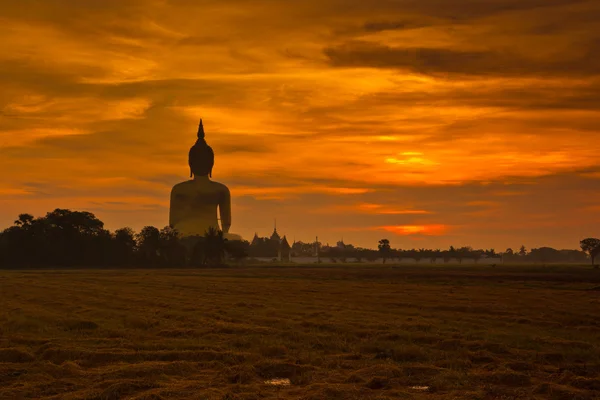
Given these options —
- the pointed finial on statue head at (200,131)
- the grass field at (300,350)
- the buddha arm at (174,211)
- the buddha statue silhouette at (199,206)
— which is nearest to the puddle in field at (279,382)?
the grass field at (300,350)

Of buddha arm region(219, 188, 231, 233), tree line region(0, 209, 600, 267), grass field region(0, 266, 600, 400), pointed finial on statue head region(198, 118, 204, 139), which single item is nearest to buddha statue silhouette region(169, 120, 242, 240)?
buddha arm region(219, 188, 231, 233)

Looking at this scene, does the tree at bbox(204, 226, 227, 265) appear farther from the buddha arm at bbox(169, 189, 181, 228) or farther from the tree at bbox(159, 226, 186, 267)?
the buddha arm at bbox(169, 189, 181, 228)

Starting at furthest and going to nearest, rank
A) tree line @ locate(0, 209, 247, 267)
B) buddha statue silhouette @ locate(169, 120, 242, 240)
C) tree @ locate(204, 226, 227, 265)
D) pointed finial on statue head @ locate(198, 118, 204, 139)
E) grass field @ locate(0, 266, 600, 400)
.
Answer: pointed finial on statue head @ locate(198, 118, 204, 139)
buddha statue silhouette @ locate(169, 120, 242, 240)
tree @ locate(204, 226, 227, 265)
tree line @ locate(0, 209, 247, 267)
grass field @ locate(0, 266, 600, 400)

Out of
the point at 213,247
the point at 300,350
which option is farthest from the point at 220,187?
the point at 300,350

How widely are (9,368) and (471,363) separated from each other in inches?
435

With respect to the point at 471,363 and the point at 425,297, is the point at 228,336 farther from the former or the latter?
the point at 425,297

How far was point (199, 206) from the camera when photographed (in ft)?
521

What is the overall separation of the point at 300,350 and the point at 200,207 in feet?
457

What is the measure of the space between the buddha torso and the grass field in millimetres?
122306

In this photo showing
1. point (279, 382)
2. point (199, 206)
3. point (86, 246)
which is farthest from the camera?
point (199, 206)

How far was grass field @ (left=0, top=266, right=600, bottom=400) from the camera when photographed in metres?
16.2

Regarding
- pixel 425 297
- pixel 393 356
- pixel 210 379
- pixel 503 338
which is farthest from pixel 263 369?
pixel 425 297

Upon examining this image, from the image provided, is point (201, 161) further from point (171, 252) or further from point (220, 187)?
point (171, 252)

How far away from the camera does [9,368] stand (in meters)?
18.2
